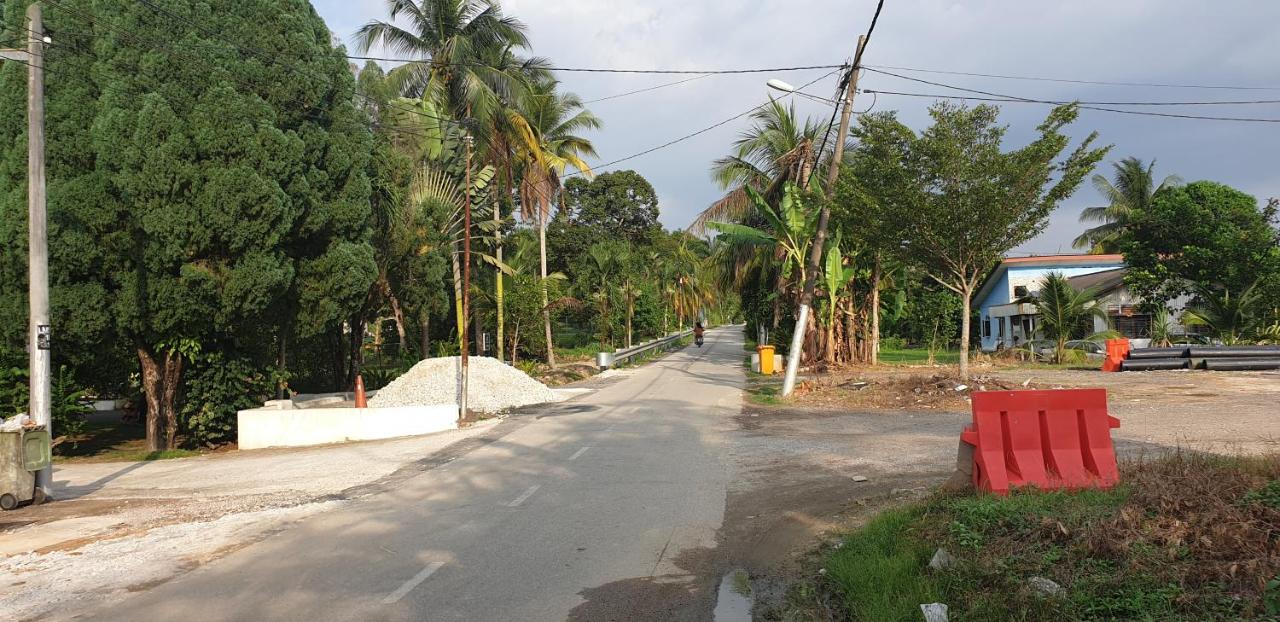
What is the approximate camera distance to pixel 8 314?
14547mm

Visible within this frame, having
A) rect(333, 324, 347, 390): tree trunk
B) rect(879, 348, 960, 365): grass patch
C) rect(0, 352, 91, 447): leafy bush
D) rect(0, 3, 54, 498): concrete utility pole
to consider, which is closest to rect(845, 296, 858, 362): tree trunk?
rect(879, 348, 960, 365): grass patch

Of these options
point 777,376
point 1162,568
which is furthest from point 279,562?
point 777,376

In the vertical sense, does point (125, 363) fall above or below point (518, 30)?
below

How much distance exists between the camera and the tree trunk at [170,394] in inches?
644

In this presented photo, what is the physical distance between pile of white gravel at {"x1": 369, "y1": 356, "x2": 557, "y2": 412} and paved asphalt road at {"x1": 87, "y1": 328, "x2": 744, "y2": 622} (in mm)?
7937

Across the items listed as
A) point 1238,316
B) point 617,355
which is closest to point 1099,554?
point 1238,316

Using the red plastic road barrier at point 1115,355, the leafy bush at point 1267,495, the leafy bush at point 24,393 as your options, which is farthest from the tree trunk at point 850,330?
the leafy bush at point 1267,495

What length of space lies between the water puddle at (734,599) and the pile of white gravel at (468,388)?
602 inches

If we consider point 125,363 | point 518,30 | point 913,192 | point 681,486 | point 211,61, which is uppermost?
point 518,30

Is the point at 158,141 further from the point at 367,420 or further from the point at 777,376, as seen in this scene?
the point at 777,376

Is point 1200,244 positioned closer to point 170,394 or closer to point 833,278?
point 833,278

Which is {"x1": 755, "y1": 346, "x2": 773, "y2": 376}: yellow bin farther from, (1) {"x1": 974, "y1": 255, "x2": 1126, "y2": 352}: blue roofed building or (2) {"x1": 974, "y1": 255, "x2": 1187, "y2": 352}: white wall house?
(1) {"x1": 974, "y1": 255, "x2": 1126, "y2": 352}: blue roofed building

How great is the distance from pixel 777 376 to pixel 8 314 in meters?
21.7

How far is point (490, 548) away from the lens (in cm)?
728
